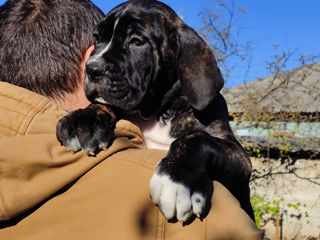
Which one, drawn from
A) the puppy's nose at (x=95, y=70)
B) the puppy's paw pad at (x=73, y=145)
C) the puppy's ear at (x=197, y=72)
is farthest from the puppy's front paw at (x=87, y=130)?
the puppy's ear at (x=197, y=72)

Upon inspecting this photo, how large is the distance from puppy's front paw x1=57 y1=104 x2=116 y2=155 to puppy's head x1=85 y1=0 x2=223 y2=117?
0.24 metres

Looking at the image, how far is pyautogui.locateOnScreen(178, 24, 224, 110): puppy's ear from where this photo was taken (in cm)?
249

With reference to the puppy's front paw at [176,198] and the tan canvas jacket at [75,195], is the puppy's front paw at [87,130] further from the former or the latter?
the puppy's front paw at [176,198]

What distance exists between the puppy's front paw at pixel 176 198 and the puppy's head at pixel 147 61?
2.68ft

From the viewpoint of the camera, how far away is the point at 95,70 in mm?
2287

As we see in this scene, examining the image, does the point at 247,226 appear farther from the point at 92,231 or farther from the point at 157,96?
the point at 157,96

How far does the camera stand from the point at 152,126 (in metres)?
2.60

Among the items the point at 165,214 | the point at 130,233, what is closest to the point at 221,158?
the point at 165,214

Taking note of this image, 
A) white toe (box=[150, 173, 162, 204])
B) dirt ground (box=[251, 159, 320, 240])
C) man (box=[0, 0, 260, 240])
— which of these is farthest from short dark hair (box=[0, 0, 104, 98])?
dirt ground (box=[251, 159, 320, 240])

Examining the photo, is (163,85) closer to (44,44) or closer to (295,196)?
(44,44)

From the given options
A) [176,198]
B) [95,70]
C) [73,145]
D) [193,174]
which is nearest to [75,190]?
[73,145]

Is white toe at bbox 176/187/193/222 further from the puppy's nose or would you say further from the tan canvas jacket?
the puppy's nose

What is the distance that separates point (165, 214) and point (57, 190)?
43cm

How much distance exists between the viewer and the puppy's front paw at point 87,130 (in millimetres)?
1773
